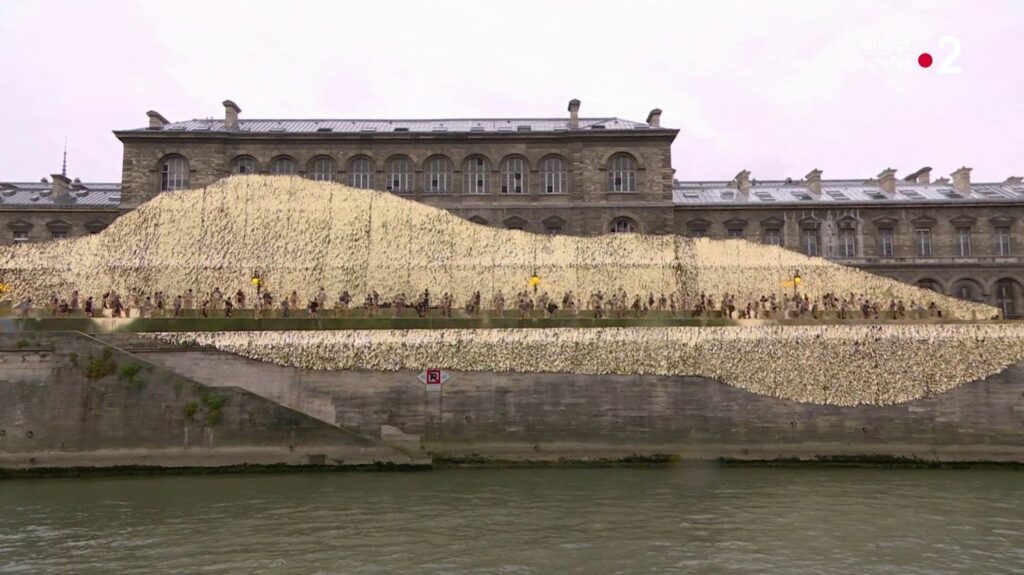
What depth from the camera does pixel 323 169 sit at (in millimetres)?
45188

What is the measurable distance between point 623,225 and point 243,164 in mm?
26217

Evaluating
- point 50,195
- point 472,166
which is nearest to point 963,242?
point 472,166

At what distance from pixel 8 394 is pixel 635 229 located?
34.5 metres

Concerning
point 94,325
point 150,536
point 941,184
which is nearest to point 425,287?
point 94,325

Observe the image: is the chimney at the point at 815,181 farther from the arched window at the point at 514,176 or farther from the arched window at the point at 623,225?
the arched window at the point at 514,176

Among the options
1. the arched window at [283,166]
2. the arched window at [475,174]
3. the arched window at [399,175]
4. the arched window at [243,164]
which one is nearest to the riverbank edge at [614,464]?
the arched window at [475,174]

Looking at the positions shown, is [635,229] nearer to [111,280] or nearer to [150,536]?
[111,280]

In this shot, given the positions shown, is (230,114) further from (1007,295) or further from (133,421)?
(1007,295)

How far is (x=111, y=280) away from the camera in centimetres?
3105

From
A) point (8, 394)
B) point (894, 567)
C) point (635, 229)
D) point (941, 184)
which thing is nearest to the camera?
point (894, 567)

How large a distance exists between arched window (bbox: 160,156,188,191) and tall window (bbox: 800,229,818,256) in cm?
4359

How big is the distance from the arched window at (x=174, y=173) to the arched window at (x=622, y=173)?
28.8 meters

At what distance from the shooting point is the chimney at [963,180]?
50406 mm

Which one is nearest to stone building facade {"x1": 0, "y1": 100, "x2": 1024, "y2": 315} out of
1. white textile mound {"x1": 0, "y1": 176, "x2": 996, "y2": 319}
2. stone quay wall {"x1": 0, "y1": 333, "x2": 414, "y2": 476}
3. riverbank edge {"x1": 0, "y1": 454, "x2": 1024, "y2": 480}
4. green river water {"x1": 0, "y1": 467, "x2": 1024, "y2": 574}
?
white textile mound {"x1": 0, "y1": 176, "x2": 996, "y2": 319}
